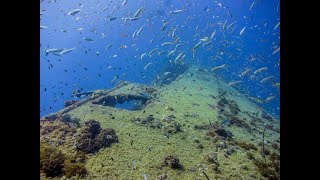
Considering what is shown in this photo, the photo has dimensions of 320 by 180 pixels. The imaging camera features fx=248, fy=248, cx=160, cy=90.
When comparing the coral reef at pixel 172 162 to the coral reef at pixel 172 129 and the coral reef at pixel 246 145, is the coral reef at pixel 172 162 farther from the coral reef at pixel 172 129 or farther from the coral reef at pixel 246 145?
the coral reef at pixel 246 145

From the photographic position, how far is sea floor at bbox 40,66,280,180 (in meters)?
8.00

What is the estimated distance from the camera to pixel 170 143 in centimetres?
1010

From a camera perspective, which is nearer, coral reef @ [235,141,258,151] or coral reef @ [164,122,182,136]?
coral reef @ [235,141,258,151]

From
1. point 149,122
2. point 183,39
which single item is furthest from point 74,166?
point 183,39

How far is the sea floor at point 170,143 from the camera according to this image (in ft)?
26.2

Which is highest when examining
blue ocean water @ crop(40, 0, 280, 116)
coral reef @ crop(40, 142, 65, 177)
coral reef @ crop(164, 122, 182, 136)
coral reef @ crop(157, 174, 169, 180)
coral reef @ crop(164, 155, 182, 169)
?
blue ocean water @ crop(40, 0, 280, 116)

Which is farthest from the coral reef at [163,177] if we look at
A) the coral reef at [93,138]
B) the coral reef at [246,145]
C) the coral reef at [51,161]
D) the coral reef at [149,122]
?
the coral reef at [246,145]

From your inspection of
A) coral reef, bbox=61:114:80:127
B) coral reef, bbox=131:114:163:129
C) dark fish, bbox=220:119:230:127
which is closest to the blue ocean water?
coral reef, bbox=61:114:80:127

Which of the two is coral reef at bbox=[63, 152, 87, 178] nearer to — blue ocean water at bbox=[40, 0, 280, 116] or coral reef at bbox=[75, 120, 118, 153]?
coral reef at bbox=[75, 120, 118, 153]

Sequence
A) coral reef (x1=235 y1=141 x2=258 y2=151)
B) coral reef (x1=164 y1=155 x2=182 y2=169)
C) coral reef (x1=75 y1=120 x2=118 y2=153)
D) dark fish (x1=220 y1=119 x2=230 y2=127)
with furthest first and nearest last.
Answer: dark fish (x1=220 y1=119 x2=230 y2=127)
coral reef (x1=235 y1=141 x2=258 y2=151)
coral reef (x1=75 y1=120 x2=118 y2=153)
coral reef (x1=164 y1=155 x2=182 y2=169)
